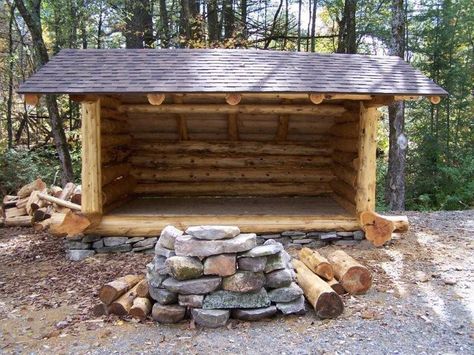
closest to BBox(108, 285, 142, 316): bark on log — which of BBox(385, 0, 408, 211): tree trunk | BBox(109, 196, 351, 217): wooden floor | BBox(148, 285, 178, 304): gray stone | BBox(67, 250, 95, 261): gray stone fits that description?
BBox(148, 285, 178, 304): gray stone

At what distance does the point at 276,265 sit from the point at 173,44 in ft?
41.2

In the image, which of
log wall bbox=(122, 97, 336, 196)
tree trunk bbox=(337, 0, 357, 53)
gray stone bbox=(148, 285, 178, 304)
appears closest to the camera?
gray stone bbox=(148, 285, 178, 304)

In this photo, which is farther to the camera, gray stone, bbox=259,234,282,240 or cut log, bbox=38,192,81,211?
cut log, bbox=38,192,81,211

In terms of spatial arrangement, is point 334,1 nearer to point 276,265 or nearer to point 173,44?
point 173,44

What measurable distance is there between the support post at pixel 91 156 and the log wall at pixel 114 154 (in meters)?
0.33

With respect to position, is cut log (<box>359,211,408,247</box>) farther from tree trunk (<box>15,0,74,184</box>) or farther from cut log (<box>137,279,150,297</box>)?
tree trunk (<box>15,0,74,184</box>)

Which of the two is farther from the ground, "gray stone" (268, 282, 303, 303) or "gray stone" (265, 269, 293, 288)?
"gray stone" (265, 269, 293, 288)

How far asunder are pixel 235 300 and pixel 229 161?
15.8 feet

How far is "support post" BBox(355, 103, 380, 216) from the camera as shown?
21.0 feet

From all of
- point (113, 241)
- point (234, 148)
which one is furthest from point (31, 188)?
point (234, 148)

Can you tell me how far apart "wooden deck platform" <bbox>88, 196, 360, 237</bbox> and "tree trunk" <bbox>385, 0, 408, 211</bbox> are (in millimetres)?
3485

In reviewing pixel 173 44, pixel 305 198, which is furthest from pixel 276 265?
pixel 173 44

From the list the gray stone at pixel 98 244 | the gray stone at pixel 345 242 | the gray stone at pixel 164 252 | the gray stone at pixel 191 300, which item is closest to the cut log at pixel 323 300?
the gray stone at pixel 191 300

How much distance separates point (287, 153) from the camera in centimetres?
859
